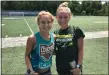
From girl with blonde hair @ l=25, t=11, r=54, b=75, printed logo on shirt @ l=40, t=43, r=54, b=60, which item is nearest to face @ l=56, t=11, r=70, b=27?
girl with blonde hair @ l=25, t=11, r=54, b=75

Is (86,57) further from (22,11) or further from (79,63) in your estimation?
(22,11)

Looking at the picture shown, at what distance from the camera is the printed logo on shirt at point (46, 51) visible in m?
3.78

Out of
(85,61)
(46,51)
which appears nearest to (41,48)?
(46,51)

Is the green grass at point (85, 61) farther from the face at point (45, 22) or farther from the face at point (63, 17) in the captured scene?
the face at point (45, 22)

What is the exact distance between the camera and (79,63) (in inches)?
161

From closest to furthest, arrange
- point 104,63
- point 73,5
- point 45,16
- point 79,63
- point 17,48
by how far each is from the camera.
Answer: point 45,16 < point 79,63 < point 104,63 < point 17,48 < point 73,5

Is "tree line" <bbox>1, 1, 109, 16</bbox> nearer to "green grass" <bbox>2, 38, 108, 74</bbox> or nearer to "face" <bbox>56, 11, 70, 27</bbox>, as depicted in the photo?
"green grass" <bbox>2, 38, 108, 74</bbox>

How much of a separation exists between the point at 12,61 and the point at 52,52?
5308 millimetres

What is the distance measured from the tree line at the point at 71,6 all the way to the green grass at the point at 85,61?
47828 mm

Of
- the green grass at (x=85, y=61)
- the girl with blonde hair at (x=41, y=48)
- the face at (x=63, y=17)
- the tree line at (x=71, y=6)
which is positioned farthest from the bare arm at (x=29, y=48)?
the tree line at (x=71, y=6)

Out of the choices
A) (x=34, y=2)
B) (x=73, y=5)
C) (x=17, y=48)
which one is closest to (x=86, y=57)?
(x=17, y=48)

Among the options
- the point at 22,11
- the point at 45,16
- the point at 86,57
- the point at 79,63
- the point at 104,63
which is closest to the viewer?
the point at 45,16

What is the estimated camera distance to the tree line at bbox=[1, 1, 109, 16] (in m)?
62.0

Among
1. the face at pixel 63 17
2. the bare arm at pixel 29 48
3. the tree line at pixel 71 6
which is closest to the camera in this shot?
the bare arm at pixel 29 48
